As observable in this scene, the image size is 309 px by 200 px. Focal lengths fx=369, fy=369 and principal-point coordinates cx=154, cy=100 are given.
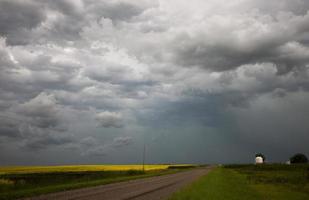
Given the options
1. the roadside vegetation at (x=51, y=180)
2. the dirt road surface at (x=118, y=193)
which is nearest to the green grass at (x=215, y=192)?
the dirt road surface at (x=118, y=193)

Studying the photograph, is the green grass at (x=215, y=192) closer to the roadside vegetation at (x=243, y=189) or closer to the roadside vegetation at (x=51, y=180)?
the roadside vegetation at (x=243, y=189)

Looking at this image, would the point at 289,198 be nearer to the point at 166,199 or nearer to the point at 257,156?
the point at 166,199

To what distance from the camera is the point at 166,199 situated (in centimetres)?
2288

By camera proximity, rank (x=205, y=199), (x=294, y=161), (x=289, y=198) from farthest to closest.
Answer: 1. (x=294, y=161)
2. (x=289, y=198)
3. (x=205, y=199)

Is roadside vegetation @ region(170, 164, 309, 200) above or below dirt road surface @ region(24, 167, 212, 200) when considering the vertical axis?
below

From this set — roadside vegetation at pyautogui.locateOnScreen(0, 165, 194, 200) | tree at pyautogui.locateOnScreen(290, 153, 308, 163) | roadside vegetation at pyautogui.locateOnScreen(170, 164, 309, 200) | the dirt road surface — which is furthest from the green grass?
tree at pyautogui.locateOnScreen(290, 153, 308, 163)

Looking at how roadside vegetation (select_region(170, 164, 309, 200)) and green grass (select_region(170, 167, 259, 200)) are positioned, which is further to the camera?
roadside vegetation (select_region(170, 164, 309, 200))

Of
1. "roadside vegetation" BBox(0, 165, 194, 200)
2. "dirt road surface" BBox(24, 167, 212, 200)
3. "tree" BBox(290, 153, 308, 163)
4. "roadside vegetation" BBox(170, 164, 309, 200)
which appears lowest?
"roadside vegetation" BBox(170, 164, 309, 200)

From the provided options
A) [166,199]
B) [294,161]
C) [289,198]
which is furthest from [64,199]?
[294,161]

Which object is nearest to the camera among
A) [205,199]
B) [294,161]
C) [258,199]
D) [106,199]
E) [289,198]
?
[106,199]

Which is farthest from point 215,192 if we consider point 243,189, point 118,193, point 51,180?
point 51,180

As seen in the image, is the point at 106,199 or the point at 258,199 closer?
the point at 106,199

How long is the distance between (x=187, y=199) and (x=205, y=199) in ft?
4.19

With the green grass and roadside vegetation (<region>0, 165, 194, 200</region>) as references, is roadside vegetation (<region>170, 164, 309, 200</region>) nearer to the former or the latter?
the green grass
